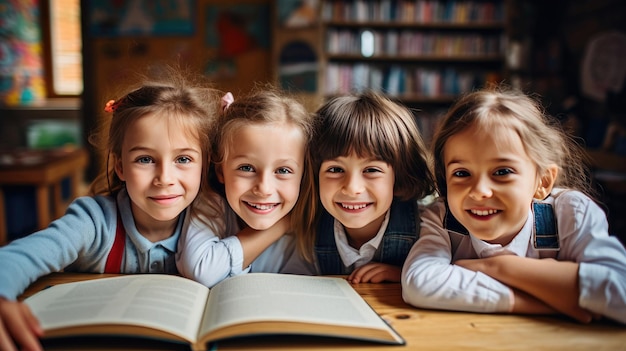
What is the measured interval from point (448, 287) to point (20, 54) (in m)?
5.74

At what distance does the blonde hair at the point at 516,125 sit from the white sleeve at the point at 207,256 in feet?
1.52

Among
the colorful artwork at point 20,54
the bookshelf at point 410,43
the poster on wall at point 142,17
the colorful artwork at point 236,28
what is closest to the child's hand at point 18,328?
the bookshelf at point 410,43

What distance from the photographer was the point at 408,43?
446 centimetres

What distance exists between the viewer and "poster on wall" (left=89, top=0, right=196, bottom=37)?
485 centimetres

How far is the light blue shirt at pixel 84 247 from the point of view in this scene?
2.80ft

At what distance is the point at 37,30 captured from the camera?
17.7 ft

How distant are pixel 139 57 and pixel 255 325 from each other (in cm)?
473

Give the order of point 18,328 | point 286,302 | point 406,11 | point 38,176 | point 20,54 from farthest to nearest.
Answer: point 20,54 → point 406,11 → point 38,176 → point 286,302 → point 18,328

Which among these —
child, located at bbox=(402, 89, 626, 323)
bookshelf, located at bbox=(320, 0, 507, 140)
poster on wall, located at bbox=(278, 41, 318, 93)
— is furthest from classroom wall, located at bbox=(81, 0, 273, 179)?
child, located at bbox=(402, 89, 626, 323)

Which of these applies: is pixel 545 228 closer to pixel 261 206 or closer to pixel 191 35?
pixel 261 206

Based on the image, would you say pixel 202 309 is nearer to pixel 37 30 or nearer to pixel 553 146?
pixel 553 146

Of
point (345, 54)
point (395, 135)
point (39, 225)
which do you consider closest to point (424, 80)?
point (345, 54)

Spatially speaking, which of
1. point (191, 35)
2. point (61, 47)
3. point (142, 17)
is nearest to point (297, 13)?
point (191, 35)

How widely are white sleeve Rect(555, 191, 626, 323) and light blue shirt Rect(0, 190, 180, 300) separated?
0.81 meters
